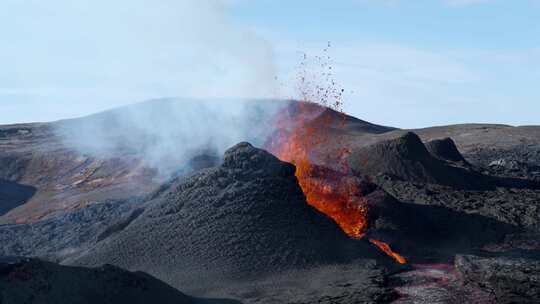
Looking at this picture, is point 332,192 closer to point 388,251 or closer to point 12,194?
point 388,251

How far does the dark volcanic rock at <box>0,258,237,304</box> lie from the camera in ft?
64.0

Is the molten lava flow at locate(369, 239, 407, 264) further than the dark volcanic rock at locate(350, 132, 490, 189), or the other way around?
the dark volcanic rock at locate(350, 132, 490, 189)

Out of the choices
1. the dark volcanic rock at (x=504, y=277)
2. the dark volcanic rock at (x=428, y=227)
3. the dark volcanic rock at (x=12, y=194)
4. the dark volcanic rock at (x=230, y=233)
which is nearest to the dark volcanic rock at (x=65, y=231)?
the dark volcanic rock at (x=230, y=233)

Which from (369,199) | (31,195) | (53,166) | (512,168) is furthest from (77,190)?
(512,168)

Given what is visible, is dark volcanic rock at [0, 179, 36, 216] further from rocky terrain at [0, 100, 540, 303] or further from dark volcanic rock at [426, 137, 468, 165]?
dark volcanic rock at [426, 137, 468, 165]

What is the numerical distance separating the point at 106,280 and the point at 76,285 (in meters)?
1.02

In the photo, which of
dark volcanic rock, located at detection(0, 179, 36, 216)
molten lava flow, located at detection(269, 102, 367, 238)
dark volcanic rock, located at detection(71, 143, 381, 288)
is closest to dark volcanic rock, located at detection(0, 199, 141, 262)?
dark volcanic rock, located at detection(71, 143, 381, 288)

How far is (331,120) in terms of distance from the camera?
71.9m

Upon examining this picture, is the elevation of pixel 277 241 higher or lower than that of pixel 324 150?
lower

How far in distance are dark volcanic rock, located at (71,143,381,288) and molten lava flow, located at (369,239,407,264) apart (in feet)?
4.10

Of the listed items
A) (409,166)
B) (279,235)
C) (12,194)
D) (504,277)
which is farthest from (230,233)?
(12,194)

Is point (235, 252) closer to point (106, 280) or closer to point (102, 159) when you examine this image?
A: point (106, 280)

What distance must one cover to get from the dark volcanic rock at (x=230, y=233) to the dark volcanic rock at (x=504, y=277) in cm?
446

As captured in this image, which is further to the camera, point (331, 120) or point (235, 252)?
point (331, 120)
